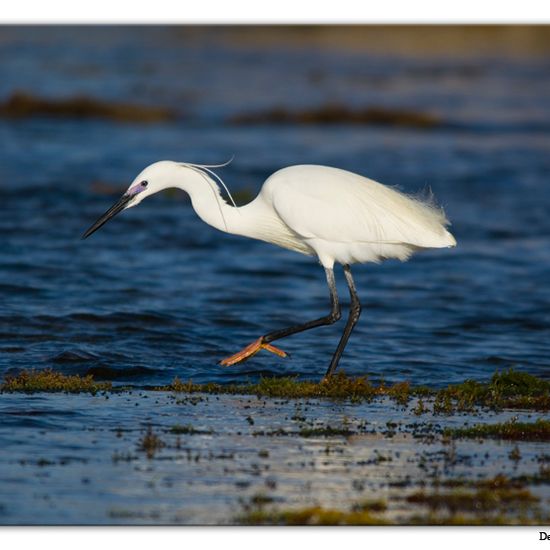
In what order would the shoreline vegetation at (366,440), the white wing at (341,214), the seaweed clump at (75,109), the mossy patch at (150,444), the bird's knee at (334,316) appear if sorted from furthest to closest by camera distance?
the seaweed clump at (75,109), the bird's knee at (334,316), the white wing at (341,214), the mossy patch at (150,444), the shoreline vegetation at (366,440)

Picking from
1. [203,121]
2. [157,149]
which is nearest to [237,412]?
[157,149]

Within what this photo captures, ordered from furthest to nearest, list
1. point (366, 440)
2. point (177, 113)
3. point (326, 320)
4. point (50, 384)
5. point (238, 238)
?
point (177, 113) → point (238, 238) → point (326, 320) → point (50, 384) → point (366, 440)

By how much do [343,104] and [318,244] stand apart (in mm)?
15911

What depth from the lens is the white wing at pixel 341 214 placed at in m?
9.24

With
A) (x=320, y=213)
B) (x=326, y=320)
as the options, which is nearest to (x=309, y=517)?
(x=320, y=213)

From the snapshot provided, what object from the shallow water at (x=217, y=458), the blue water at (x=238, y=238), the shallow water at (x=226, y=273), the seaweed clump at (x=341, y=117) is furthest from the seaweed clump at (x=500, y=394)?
the seaweed clump at (x=341, y=117)

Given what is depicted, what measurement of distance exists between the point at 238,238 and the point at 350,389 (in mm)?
7854

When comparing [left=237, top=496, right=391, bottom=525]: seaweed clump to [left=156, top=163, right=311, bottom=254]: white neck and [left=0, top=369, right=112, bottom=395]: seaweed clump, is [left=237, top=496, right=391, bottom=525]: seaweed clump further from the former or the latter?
[left=156, top=163, right=311, bottom=254]: white neck

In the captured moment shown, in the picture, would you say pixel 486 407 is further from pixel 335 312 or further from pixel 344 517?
pixel 344 517

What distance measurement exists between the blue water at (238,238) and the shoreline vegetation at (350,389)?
0.64m

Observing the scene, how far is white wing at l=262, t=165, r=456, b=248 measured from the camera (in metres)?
9.24

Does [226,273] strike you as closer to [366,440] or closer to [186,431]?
[186,431]

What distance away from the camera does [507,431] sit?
779cm

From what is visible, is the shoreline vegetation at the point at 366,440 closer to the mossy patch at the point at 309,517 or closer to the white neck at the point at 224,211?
the mossy patch at the point at 309,517
